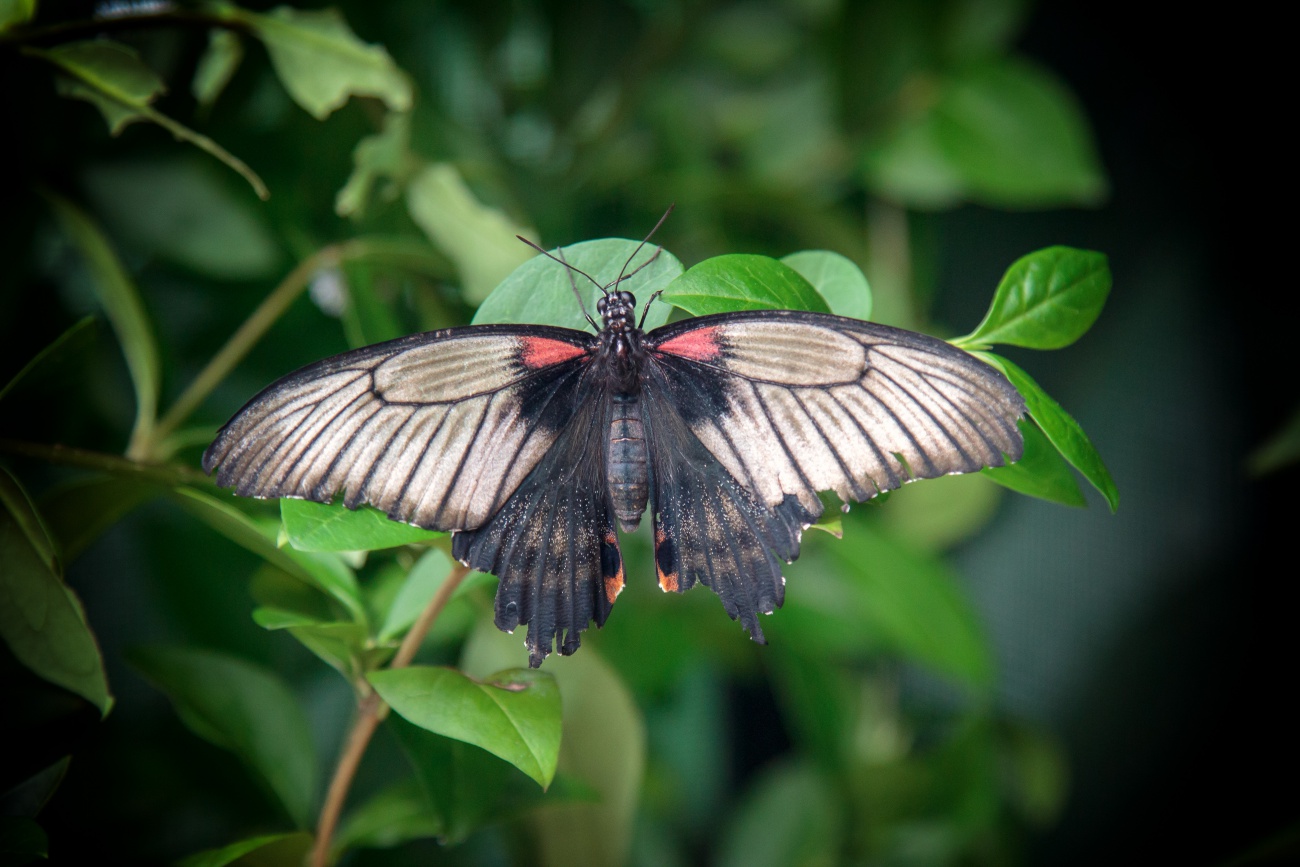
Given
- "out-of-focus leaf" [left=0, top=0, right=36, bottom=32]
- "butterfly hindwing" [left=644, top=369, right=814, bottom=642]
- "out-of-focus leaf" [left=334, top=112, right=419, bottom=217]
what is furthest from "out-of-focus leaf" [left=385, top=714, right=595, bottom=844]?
"out-of-focus leaf" [left=0, top=0, right=36, bottom=32]

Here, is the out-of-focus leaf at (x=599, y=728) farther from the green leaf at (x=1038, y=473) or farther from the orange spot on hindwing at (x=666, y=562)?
the green leaf at (x=1038, y=473)

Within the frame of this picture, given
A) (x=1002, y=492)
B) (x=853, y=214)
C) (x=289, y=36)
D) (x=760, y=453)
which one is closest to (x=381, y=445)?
(x=760, y=453)

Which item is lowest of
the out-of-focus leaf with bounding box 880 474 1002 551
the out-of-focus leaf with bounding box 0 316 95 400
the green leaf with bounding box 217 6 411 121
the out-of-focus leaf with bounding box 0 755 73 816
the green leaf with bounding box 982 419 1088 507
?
the out-of-focus leaf with bounding box 0 755 73 816

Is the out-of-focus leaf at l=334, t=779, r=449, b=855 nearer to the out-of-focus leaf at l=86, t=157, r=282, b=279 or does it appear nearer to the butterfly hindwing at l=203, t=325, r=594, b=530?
the butterfly hindwing at l=203, t=325, r=594, b=530

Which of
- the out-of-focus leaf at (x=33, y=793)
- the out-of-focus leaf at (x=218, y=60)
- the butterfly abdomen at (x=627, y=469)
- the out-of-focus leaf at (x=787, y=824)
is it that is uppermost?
the out-of-focus leaf at (x=218, y=60)

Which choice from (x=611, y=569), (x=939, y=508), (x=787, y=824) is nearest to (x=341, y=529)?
(x=611, y=569)

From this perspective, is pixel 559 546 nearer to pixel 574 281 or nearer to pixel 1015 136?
pixel 574 281

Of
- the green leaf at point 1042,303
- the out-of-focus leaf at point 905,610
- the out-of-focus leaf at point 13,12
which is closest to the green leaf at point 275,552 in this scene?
the out-of-focus leaf at point 13,12
